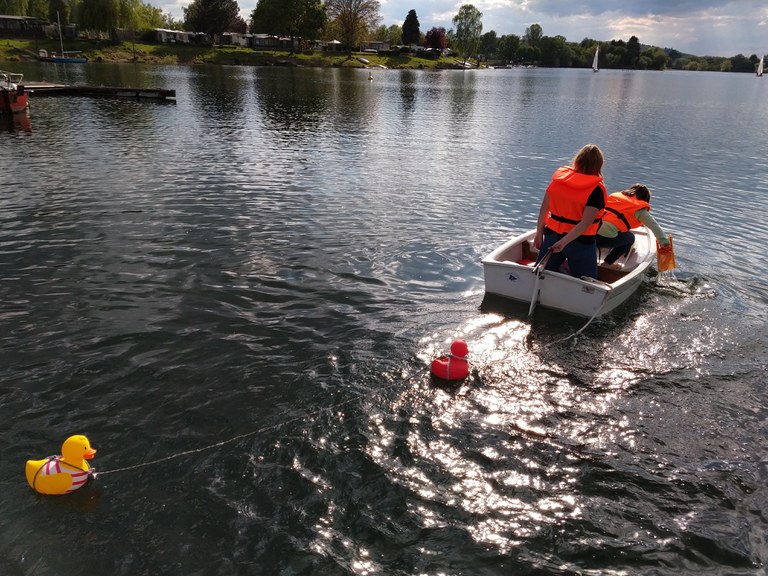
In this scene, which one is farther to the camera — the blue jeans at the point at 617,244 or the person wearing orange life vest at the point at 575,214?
the blue jeans at the point at 617,244

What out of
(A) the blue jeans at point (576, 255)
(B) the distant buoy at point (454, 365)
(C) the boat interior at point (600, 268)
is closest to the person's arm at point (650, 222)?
(C) the boat interior at point (600, 268)

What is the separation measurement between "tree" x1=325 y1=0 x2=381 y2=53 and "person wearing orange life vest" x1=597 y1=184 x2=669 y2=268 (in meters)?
137

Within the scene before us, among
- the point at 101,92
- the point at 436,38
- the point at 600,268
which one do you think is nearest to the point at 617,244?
the point at 600,268

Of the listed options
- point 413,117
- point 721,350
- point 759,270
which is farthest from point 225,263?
point 413,117

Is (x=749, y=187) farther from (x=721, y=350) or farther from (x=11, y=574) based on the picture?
(x=11, y=574)

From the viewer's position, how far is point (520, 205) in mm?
17875

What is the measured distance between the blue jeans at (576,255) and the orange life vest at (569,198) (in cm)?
21

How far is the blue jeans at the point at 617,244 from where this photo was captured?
11.5 meters

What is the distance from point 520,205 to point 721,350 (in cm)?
963

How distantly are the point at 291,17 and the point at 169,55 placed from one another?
1215 inches

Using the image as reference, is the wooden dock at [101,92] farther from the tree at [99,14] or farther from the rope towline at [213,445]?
the tree at [99,14]

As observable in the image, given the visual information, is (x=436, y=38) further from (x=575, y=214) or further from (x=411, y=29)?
(x=575, y=214)

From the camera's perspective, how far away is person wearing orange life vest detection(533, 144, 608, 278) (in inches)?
346

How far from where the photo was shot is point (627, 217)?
1102 centimetres
